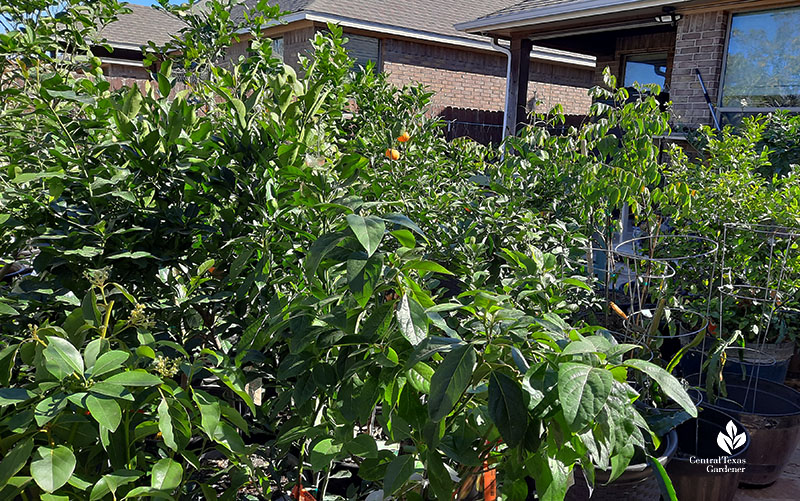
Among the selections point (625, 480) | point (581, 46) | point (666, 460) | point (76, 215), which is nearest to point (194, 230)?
point (76, 215)

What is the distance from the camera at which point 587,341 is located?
0.90m

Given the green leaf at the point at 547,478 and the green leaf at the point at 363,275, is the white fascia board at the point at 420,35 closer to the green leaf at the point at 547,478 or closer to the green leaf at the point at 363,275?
the green leaf at the point at 363,275

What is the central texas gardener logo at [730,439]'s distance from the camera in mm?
2412

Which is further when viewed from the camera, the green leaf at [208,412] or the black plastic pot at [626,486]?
the black plastic pot at [626,486]

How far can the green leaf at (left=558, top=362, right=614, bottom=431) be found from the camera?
30.9 inches

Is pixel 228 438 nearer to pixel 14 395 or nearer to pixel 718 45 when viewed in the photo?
pixel 14 395

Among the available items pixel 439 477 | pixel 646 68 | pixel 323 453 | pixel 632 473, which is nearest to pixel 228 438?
pixel 323 453

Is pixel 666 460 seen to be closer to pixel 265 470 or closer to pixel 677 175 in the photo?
pixel 265 470

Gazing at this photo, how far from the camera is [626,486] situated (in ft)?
6.56

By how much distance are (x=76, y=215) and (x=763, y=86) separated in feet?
27.3

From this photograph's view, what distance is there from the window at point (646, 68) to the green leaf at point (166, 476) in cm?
1088

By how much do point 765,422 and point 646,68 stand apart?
938 centimetres

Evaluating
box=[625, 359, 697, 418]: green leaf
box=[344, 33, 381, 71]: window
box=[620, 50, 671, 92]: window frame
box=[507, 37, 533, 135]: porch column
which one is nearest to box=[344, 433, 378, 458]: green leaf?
box=[625, 359, 697, 418]: green leaf

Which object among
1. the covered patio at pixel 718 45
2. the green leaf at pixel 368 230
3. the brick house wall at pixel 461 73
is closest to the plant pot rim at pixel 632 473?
the green leaf at pixel 368 230
